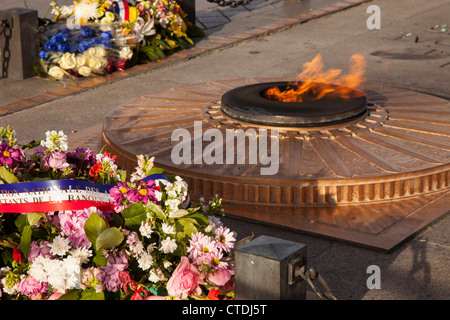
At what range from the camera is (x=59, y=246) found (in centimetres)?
319

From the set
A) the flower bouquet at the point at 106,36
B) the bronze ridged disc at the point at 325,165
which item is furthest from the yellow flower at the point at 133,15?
the bronze ridged disc at the point at 325,165

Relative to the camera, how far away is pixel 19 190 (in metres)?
3.33

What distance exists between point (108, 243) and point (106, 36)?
5596 mm

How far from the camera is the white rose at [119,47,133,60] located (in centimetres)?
855

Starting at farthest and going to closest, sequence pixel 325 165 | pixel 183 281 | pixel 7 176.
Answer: pixel 325 165 → pixel 7 176 → pixel 183 281

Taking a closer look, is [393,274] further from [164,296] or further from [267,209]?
[164,296]

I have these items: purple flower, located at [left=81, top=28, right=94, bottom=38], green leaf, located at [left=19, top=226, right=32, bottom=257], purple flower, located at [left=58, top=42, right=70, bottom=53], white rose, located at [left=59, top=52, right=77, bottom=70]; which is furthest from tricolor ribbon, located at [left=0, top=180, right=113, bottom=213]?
purple flower, located at [left=81, top=28, right=94, bottom=38]

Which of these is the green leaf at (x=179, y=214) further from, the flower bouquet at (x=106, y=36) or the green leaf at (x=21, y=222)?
the flower bouquet at (x=106, y=36)

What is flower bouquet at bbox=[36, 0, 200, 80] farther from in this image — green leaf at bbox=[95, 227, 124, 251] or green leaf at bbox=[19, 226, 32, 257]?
green leaf at bbox=[95, 227, 124, 251]

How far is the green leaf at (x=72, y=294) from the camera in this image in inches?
123

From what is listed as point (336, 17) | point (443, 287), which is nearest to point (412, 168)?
point (443, 287)

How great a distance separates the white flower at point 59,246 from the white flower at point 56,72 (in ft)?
17.3

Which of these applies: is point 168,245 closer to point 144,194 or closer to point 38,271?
point 144,194

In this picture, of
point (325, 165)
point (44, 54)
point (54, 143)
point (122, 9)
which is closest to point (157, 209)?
point (54, 143)
